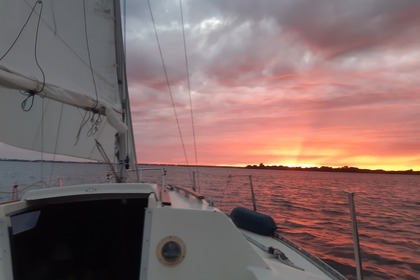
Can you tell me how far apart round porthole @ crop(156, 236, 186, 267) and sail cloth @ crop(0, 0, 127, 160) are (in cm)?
242

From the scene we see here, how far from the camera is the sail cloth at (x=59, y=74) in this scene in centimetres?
410

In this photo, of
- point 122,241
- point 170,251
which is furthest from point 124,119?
point 170,251

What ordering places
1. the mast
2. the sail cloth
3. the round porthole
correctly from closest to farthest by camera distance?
the round porthole < the sail cloth < the mast

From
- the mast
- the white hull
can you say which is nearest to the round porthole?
the white hull

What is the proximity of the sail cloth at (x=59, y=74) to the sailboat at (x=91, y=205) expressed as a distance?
17 mm

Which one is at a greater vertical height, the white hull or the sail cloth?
the sail cloth

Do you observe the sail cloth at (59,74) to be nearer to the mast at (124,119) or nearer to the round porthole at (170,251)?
the mast at (124,119)

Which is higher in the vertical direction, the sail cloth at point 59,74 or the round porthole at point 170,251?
the sail cloth at point 59,74

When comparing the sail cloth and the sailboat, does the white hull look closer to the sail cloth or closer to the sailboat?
the sailboat

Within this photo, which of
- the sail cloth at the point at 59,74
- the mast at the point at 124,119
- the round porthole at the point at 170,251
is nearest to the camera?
the round porthole at the point at 170,251

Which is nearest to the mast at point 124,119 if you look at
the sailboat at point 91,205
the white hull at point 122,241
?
the sailboat at point 91,205

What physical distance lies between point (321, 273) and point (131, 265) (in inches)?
84.1

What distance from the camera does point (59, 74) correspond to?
4.77 metres

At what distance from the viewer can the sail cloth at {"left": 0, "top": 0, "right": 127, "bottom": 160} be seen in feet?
13.5
